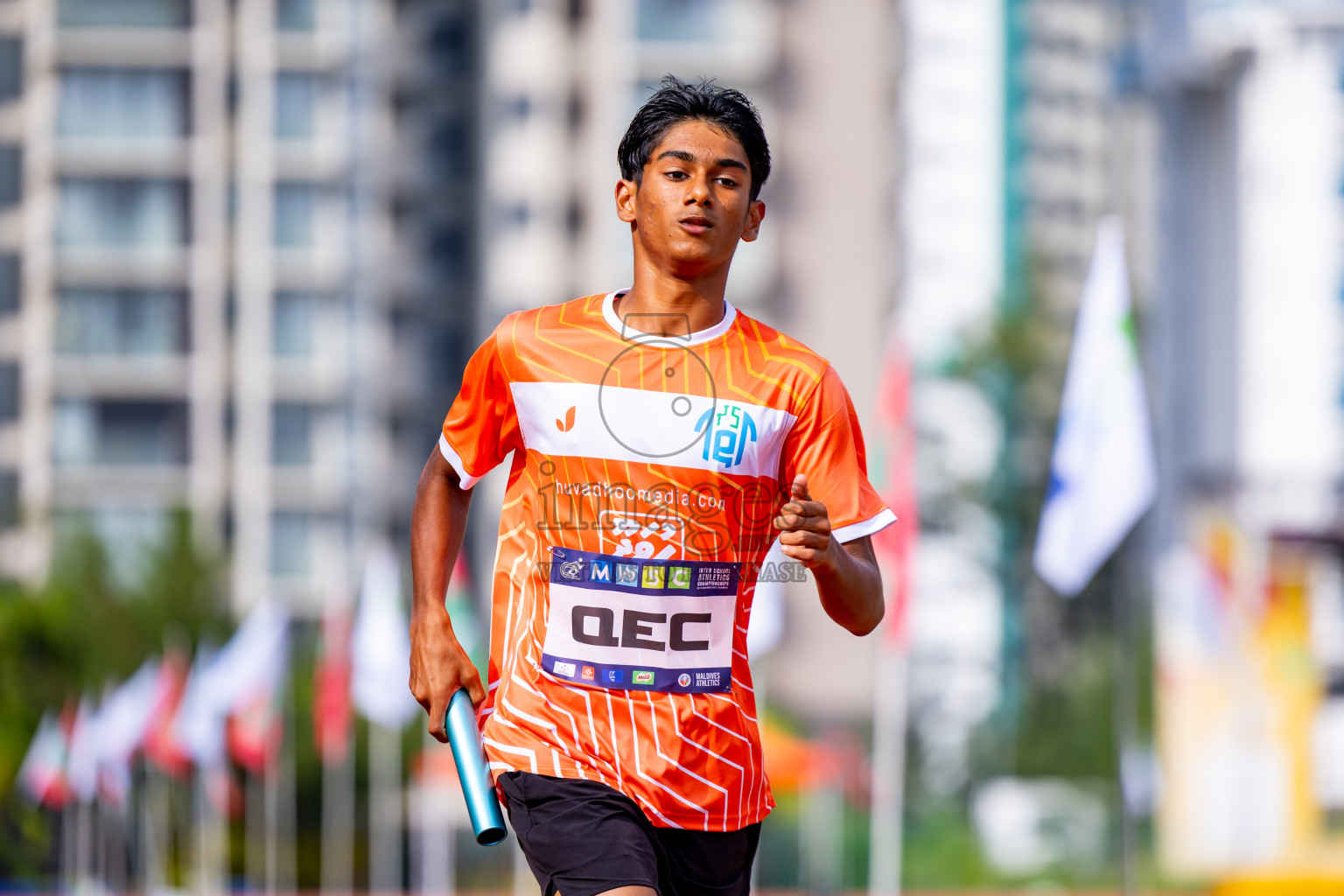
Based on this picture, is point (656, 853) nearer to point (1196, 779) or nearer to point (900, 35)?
point (1196, 779)

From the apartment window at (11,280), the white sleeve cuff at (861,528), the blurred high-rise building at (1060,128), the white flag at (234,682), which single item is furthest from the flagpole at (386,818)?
the blurred high-rise building at (1060,128)

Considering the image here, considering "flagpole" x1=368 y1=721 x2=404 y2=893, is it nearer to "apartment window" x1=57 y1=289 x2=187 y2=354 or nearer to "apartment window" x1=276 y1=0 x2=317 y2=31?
"apartment window" x1=57 y1=289 x2=187 y2=354

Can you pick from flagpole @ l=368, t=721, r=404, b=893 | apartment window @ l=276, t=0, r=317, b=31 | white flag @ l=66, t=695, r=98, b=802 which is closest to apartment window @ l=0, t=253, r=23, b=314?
apartment window @ l=276, t=0, r=317, b=31

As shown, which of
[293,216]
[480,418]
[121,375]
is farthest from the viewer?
[293,216]

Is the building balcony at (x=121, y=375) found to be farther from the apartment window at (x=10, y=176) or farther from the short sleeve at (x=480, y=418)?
the short sleeve at (x=480, y=418)

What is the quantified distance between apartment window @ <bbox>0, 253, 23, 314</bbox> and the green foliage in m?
8.29

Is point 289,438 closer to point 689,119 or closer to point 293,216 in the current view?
point 293,216

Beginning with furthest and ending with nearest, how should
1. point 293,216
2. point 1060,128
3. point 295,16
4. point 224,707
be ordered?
point 1060,128
point 295,16
point 293,216
point 224,707

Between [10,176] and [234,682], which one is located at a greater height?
[10,176]

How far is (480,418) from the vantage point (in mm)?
3697

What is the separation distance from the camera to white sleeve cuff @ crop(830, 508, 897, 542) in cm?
349

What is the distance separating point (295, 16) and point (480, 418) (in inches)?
1790

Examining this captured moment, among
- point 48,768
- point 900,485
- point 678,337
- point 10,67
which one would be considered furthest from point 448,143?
point 678,337

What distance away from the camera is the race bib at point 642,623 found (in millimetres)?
3480
